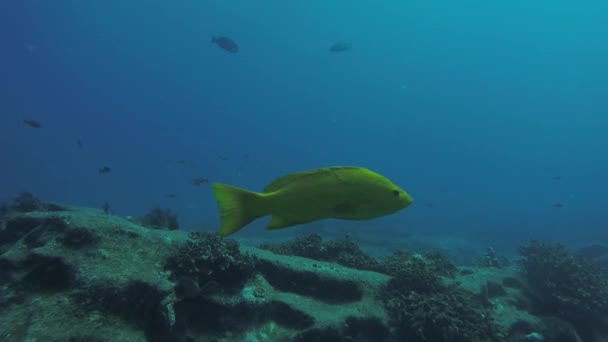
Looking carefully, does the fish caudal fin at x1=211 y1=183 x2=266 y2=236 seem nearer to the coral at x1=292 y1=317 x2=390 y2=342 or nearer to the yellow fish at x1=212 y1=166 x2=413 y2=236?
the yellow fish at x1=212 y1=166 x2=413 y2=236

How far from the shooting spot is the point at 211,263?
5.85 metres

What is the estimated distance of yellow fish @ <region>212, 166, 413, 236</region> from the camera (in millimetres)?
2592

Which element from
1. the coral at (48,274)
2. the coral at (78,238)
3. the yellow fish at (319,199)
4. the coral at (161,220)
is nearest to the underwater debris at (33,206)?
the coral at (161,220)

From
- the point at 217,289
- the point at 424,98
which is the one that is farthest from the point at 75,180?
the point at 217,289

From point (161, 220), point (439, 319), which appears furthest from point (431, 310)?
point (161, 220)

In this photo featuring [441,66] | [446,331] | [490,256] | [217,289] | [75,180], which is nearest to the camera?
[217,289]

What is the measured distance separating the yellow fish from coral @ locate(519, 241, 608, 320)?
9810mm

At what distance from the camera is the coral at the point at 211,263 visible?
18.3ft

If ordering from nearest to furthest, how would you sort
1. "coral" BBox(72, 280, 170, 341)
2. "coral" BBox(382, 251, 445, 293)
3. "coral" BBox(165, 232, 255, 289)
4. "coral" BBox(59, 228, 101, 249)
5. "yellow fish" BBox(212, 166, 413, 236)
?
"yellow fish" BBox(212, 166, 413, 236), "coral" BBox(72, 280, 170, 341), "coral" BBox(59, 228, 101, 249), "coral" BBox(165, 232, 255, 289), "coral" BBox(382, 251, 445, 293)

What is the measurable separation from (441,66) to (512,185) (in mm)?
74583

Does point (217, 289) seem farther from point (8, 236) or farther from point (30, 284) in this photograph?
point (8, 236)

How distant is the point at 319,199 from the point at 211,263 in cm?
396

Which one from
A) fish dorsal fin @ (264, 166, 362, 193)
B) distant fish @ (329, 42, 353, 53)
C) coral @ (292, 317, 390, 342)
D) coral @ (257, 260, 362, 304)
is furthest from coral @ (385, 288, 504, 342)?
distant fish @ (329, 42, 353, 53)

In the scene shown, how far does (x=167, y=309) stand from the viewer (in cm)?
462
